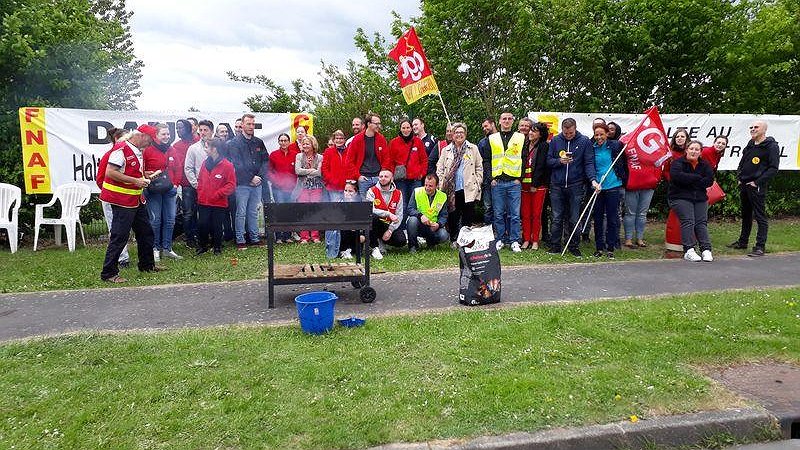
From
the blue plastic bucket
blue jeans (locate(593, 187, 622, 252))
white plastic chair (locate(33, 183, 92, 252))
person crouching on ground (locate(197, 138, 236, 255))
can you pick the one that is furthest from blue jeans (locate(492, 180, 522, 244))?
white plastic chair (locate(33, 183, 92, 252))

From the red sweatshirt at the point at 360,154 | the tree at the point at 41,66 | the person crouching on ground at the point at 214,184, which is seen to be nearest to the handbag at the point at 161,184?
the person crouching on ground at the point at 214,184

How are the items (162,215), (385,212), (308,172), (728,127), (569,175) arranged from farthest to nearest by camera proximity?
(728,127) < (308,172) < (162,215) < (569,175) < (385,212)

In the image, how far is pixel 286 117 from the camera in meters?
11.7

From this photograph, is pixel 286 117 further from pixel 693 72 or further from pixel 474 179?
pixel 693 72

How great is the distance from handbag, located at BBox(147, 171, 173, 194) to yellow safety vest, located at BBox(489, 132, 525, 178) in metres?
5.27

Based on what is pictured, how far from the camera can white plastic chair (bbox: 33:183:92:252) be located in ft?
32.1

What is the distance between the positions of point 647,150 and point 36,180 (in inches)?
421

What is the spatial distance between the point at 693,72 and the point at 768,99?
2.41 m

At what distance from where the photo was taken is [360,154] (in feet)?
30.6

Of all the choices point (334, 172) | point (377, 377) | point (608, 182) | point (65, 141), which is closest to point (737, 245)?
point (608, 182)

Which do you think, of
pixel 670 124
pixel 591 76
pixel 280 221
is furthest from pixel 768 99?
pixel 280 221

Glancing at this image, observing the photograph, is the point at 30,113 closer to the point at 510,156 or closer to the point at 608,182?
the point at 510,156

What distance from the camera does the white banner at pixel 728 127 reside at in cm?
1135

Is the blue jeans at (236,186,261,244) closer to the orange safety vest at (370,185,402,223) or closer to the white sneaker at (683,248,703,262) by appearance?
the orange safety vest at (370,185,402,223)
